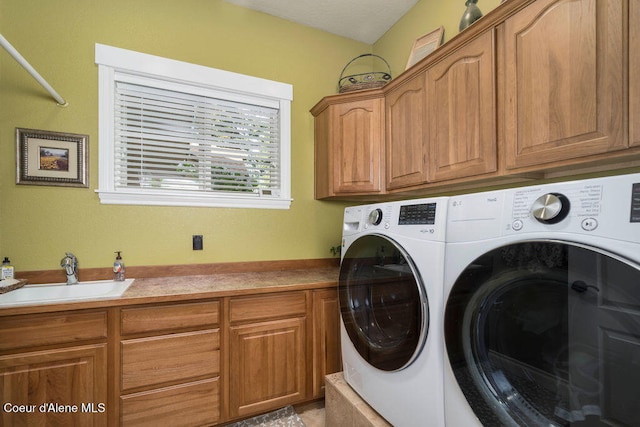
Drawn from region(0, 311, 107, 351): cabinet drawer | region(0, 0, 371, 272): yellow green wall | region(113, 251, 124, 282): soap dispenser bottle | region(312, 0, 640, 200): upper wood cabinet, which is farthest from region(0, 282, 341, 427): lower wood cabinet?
region(312, 0, 640, 200): upper wood cabinet

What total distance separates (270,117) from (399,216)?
63.3 inches

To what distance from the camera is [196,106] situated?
2096 millimetres

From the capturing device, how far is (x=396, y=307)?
1189 mm

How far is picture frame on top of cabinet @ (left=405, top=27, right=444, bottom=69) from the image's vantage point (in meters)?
1.94

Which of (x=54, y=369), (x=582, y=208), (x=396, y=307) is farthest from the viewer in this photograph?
(x=54, y=369)

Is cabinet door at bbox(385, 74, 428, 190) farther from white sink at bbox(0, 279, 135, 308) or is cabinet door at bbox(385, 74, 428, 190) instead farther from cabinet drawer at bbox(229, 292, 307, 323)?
white sink at bbox(0, 279, 135, 308)

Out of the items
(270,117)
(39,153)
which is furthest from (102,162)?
(270,117)

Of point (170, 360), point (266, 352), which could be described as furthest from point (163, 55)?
point (266, 352)

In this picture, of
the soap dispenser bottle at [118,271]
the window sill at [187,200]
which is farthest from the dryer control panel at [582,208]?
the soap dispenser bottle at [118,271]

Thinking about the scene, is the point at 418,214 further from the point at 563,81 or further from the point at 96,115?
the point at 96,115

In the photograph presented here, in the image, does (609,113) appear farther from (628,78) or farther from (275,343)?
(275,343)

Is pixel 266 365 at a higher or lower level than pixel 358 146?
lower

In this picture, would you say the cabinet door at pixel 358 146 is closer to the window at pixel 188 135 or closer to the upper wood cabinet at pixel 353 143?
the upper wood cabinet at pixel 353 143

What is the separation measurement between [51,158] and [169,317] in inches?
50.2
